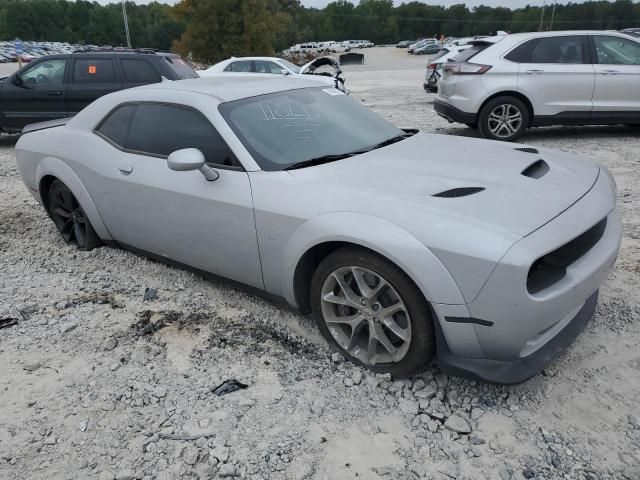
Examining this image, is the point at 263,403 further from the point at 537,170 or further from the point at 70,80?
the point at 70,80

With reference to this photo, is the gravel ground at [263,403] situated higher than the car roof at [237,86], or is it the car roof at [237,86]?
the car roof at [237,86]

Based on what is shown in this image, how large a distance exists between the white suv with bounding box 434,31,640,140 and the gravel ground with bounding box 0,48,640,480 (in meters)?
4.86

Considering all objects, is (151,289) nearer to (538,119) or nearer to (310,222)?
(310,222)

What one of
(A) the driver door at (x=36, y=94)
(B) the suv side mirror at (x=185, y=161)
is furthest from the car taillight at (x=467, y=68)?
(A) the driver door at (x=36, y=94)

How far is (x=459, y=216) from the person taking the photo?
2.33 m

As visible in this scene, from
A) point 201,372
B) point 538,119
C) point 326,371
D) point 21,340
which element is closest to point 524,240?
point 326,371

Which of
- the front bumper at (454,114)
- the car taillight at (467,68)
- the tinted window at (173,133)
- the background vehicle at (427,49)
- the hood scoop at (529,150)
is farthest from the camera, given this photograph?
the background vehicle at (427,49)

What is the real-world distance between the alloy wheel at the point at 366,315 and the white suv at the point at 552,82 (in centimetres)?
620

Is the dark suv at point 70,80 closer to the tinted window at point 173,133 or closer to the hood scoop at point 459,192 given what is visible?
the tinted window at point 173,133

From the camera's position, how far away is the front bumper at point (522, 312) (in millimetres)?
2154

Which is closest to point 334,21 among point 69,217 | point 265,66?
point 265,66

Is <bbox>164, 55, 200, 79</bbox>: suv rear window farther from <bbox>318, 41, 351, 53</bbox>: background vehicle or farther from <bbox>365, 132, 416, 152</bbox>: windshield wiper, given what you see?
<bbox>318, 41, 351, 53</bbox>: background vehicle

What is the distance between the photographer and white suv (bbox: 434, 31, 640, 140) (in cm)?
774

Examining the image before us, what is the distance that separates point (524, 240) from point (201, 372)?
5.93 ft
